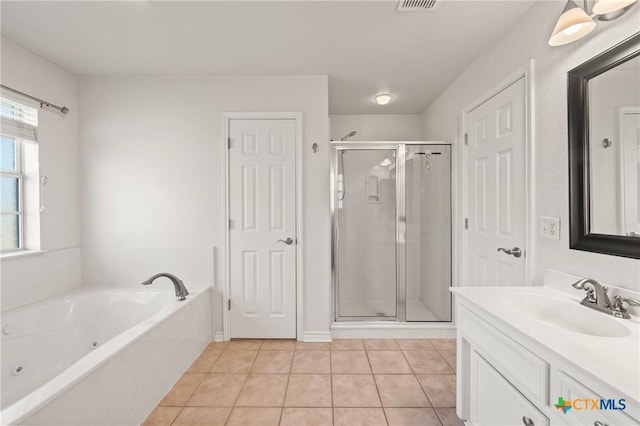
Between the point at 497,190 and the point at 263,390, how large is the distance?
213 cm

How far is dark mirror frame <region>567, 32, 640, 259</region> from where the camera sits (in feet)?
3.86

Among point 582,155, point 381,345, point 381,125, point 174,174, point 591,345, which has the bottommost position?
point 381,345

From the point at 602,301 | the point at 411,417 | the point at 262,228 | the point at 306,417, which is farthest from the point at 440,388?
the point at 262,228

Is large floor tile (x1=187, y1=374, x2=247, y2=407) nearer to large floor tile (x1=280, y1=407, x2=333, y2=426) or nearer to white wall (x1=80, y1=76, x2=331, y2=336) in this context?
large floor tile (x1=280, y1=407, x2=333, y2=426)

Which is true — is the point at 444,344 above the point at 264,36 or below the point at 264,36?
below

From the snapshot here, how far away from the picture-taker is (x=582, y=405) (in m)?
0.77

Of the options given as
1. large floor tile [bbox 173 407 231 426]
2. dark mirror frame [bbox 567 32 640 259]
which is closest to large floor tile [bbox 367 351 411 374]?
large floor tile [bbox 173 407 231 426]

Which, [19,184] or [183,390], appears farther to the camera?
[19,184]

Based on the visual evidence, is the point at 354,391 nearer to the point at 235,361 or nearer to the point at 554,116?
the point at 235,361

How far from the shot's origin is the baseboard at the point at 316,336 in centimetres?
256

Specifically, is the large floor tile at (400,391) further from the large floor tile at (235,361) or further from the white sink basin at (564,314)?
the large floor tile at (235,361)

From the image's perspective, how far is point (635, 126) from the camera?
42.4 inches

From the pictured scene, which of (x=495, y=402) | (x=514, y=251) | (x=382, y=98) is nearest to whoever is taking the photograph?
(x=495, y=402)

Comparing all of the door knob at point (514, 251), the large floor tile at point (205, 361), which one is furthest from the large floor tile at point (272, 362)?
the door knob at point (514, 251)
